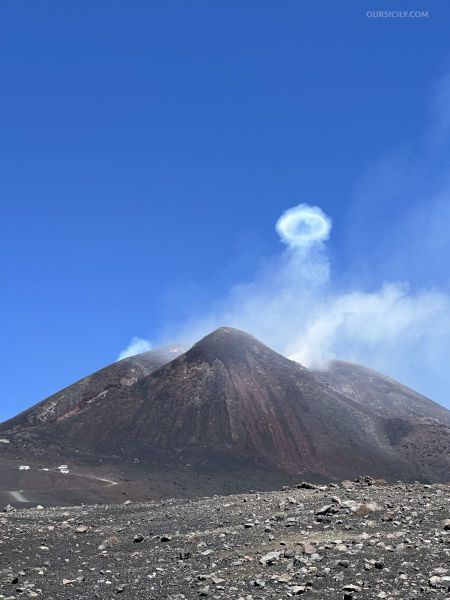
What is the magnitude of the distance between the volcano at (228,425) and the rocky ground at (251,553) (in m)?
62.3

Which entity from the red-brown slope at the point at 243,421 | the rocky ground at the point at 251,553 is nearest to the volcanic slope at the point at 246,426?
the red-brown slope at the point at 243,421

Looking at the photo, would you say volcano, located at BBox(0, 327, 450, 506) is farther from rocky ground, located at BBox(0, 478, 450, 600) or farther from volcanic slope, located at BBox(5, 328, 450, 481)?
rocky ground, located at BBox(0, 478, 450, 600)

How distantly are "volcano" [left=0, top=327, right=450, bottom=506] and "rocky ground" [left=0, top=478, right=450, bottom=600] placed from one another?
6229cm

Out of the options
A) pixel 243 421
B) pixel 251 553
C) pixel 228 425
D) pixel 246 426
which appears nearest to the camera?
pixel 251 553

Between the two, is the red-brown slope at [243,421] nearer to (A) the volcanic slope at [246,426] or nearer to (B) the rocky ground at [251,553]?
(A) the volcanic slope at [246,426]

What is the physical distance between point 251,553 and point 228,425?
319 ft

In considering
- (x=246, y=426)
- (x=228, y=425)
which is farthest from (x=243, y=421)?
(x=228, y=425)

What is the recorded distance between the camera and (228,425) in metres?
112

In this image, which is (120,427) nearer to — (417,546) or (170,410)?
(170,410)

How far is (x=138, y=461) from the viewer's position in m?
91.0

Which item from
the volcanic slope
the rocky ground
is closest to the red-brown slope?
the volcanic slope

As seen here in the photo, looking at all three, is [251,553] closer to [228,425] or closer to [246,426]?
[228,425]

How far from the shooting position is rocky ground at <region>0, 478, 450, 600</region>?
41.3 feet

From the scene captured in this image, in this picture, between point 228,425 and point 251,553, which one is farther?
point 228,425
